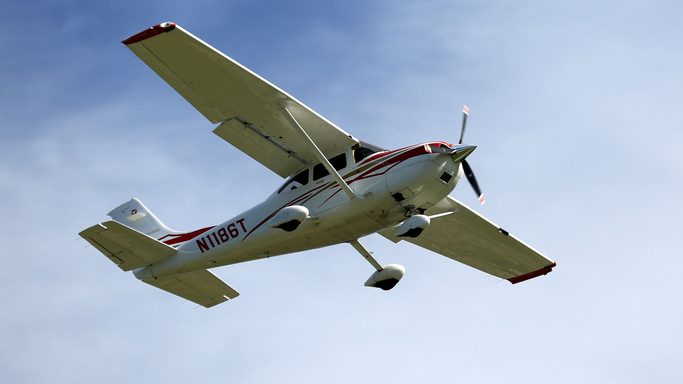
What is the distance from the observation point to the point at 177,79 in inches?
677

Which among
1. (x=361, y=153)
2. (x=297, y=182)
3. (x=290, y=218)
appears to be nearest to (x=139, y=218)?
(x=297, y=182)

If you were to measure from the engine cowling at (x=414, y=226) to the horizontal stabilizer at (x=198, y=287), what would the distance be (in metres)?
4.75

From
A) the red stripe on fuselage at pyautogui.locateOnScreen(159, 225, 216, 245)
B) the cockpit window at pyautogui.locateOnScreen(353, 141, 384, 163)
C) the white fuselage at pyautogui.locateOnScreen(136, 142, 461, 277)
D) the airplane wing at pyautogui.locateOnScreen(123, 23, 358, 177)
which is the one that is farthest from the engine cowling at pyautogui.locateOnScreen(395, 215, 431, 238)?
the red stripe on fuselage at pyautogui.locateOnScreen(159, 225, 216, 245)

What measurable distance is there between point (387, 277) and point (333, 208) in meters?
1.82

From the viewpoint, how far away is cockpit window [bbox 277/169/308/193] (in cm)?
1856

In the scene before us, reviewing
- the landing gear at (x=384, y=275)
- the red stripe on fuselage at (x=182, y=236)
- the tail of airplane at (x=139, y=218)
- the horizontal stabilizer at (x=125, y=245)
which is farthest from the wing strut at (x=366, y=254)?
the tail of airplane at (x=139, y=218)

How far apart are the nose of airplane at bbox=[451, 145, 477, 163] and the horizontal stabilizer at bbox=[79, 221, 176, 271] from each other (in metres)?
5.67

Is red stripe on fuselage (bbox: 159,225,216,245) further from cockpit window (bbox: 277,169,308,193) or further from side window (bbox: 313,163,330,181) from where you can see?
side window (bbox: 313,163,330,181)

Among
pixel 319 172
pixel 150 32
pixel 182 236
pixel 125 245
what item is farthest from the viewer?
pixel 182 236

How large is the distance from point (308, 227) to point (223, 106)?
252 cm

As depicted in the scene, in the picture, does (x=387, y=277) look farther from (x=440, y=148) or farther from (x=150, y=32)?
(x=150, y=32)

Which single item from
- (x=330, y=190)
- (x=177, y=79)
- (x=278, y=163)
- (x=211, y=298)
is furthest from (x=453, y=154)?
(x=211, y=298)

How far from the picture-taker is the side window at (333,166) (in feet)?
59.7

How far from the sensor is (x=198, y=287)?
19969 millimetres
